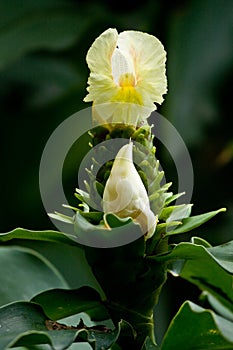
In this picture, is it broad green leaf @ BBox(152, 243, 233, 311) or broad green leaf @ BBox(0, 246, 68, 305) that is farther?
broad green leaf @ BBox(0, 246, 68, 305)

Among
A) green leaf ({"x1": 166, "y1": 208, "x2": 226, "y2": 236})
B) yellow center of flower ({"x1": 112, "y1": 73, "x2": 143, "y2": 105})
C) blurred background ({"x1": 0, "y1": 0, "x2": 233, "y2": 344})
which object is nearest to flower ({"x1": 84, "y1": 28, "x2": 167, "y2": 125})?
yellow center of flower ({"x1": 112, "y1": 73, "x2": 143, "y2": 105})

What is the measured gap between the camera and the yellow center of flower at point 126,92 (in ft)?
2.40

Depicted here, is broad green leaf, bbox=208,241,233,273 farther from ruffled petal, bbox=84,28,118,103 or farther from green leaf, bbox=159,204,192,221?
ruffled petal, bbox=84,28,118,103

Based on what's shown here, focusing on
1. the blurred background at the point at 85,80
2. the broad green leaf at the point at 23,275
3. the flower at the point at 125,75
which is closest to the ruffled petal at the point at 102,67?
the flower at the point at 125,75

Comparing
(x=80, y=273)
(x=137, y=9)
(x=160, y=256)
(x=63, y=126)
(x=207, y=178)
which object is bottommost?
(x=80, y=273)

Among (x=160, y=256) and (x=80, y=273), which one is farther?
(x=80, y=273)

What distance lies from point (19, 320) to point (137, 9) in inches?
52.2

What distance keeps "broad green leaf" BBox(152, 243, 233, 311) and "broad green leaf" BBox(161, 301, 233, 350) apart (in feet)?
0.20

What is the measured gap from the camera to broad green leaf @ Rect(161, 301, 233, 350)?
686 mm

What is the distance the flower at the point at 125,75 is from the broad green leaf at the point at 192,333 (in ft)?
0.58

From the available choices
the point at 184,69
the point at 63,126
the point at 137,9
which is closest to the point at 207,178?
the point at 184,69

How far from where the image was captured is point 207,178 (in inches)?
74.7

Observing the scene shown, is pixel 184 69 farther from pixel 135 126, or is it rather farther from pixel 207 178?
pixel 135 126

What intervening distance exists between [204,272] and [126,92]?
19cm
